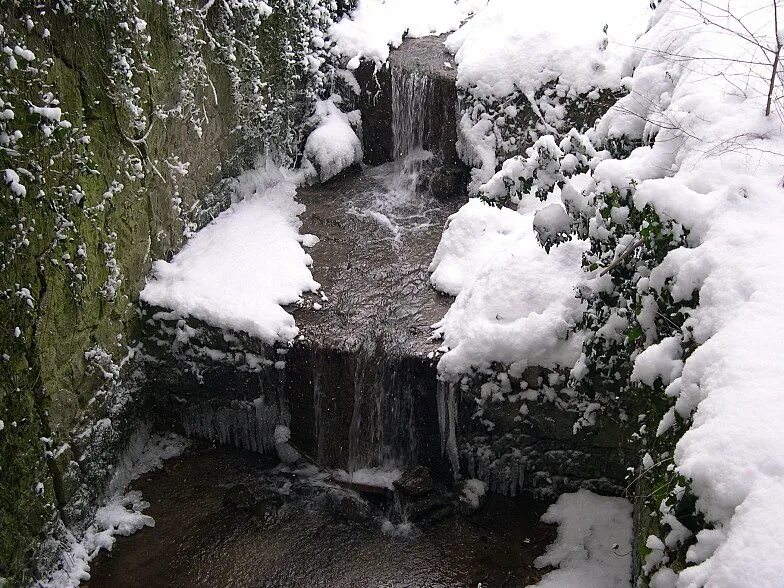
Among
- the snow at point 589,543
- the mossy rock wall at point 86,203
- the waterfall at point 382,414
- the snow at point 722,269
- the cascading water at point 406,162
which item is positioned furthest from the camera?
the cascading water at point 406,162

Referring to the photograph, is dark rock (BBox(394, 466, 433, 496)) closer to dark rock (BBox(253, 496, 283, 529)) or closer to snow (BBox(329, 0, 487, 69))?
dark rock (BBox(253, 496, 283, 529))

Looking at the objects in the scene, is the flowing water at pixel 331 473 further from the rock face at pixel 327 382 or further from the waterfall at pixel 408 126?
the waterfall at pixel 408 126

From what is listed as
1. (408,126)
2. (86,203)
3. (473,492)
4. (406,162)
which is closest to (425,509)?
(473,492)

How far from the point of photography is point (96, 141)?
491cm

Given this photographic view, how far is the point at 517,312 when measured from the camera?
511cm

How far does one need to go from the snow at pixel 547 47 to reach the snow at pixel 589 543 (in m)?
4.32

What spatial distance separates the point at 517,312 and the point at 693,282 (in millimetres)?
2107

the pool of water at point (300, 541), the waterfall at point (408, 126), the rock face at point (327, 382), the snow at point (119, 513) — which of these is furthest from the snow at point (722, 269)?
the snow at point (119, 513)

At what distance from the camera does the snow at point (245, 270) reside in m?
5.62

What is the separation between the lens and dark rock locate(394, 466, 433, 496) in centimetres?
535

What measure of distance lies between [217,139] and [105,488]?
3.43 metres

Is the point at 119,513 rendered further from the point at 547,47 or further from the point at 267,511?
the point at 547,47

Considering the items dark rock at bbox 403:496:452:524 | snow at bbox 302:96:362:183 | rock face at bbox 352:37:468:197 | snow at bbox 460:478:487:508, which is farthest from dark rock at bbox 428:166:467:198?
dark rock at bbox 403:496:452:524

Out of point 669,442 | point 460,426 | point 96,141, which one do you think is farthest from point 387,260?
point 669,442
